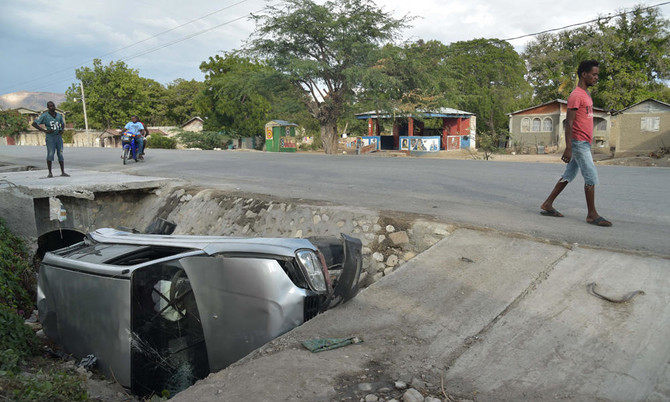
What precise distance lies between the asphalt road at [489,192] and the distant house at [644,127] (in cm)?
2310

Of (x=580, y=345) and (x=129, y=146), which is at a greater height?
(x=129, y=146)

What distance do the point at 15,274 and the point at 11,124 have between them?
62530 millimetres

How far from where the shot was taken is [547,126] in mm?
37719

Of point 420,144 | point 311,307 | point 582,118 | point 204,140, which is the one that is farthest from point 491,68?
point 311,307

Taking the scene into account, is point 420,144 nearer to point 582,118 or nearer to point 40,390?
point 582,118

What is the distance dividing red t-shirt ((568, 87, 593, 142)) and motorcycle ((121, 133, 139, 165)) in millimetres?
13695

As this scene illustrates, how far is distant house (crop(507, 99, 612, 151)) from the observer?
121 feet

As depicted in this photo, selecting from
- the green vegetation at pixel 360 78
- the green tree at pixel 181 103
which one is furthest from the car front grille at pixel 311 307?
the green tree at pixel 181 103

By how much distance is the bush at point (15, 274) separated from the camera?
5.93 meters

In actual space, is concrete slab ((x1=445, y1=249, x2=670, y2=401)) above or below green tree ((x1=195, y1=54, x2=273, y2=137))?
below

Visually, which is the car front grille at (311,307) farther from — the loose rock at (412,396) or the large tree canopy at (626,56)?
the large tree canopy at (626,56)

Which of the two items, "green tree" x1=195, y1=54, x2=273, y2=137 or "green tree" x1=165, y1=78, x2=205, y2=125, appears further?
"green tree" x1=165, y1=78, x2=205, y2=125

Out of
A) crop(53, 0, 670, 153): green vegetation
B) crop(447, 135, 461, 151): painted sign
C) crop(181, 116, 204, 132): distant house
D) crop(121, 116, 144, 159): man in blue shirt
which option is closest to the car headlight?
crop(121, 116, 144, 159): man in blue shirt

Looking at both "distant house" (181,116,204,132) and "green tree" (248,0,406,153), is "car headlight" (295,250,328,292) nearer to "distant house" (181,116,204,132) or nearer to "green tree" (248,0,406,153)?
"green tree" (248,0,406,153)
